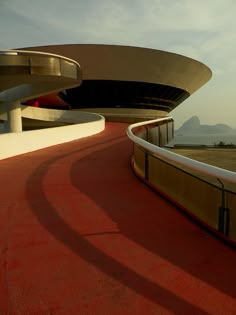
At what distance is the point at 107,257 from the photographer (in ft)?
10.3

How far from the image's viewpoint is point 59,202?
502 centimetres

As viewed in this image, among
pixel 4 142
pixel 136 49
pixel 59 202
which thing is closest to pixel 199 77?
pixel 136 49

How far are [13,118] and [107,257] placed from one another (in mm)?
24559

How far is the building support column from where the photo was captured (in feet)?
83.1

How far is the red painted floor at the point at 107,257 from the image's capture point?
2.44 m

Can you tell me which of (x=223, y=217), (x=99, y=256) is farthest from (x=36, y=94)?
(x=99, y=256)

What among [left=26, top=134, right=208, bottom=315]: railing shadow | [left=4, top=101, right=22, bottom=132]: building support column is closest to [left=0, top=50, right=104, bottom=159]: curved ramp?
[left=4, top=101, right=22, bottom=132]: building support column

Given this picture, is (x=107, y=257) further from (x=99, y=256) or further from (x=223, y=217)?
(x=223, y=217)

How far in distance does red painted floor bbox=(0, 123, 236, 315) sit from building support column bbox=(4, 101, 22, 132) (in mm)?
20893

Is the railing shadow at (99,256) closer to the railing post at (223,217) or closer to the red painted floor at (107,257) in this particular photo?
the red painted floor at (107,257)

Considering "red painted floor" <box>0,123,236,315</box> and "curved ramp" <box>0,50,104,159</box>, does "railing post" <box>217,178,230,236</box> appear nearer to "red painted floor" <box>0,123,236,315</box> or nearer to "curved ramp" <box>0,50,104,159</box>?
"red painted floor" <box>0,123,236,315</box>

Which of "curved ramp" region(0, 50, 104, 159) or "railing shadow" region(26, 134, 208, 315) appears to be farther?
"curved ramp" region(0, 50, 104, 159)

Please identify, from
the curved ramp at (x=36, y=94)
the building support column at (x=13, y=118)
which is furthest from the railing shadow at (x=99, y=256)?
the building support column at (x=13, y=118)

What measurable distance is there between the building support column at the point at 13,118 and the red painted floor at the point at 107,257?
20.9m
